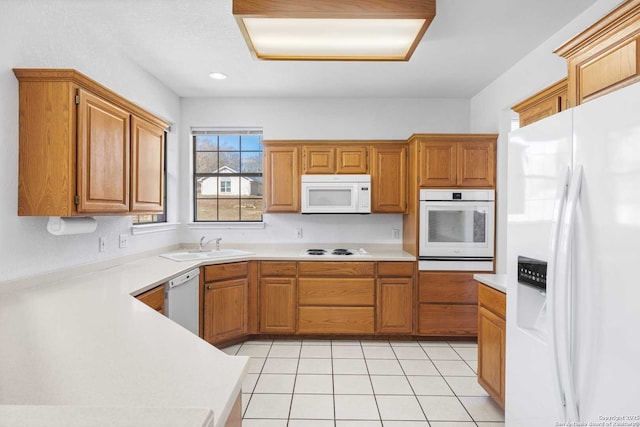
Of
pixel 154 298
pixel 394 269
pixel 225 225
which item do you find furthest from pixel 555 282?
pixel 225 225

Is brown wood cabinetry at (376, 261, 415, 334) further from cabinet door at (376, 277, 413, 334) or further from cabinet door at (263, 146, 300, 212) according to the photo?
cabinet door at (263, 146, 300, 212)

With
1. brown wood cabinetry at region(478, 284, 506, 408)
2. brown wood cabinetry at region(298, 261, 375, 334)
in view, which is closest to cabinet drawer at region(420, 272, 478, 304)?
brown wood cabinetry at region(298, 261, 375, 334)

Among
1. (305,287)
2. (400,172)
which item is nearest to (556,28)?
(400,172)

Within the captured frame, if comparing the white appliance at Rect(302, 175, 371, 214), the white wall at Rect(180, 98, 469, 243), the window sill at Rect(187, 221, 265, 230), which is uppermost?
the white wall at Rect(180, 98, 469, 243)

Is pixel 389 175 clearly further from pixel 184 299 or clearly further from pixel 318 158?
pixel 184 299

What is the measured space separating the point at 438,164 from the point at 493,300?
5.60 ft

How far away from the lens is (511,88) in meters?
3.21

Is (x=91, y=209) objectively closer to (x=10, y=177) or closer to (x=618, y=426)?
(x=10, y=177)

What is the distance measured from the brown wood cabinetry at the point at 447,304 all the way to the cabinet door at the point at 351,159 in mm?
1291

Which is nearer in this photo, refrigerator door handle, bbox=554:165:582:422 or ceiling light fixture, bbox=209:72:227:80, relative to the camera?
refrigerator door handle, bbox=554:165:582:422

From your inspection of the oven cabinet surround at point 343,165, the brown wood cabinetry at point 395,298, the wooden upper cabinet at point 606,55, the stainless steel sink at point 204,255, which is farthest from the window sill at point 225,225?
the wooden upper cabinet at point 606,55

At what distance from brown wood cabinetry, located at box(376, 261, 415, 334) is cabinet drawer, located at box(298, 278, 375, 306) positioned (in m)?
0.11

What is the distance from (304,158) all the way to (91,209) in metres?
2.17

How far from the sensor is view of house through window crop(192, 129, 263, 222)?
4207mm
